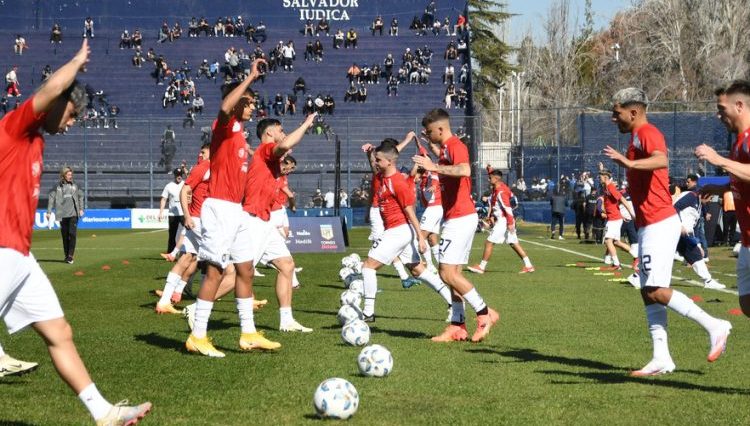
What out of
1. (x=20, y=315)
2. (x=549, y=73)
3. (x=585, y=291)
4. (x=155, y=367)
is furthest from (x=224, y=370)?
(x=549, y=73)

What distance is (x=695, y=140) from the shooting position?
4622 cm

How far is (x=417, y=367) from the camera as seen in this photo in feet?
A: 31.4

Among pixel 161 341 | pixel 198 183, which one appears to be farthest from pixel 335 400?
pixel 198 183

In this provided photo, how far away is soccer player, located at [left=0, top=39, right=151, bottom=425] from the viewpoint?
6.18 metres

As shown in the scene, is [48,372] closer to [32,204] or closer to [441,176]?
[32,204]

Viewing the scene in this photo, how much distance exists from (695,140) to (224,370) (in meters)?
39.9

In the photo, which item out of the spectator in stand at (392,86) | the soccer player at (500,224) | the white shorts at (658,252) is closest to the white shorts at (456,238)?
the white shorts at (658,252)

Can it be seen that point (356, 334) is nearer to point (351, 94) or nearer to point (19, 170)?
point (19, 170)

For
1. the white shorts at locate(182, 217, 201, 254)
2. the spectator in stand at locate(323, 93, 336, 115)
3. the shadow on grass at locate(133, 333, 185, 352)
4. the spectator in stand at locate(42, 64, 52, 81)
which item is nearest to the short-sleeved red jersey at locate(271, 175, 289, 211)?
the white shorts at locate(182, 217, 201, 254)

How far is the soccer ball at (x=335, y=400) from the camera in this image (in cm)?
720

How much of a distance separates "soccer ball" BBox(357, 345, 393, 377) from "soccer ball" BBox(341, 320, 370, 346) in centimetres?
192

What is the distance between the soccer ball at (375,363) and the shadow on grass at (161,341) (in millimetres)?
2480

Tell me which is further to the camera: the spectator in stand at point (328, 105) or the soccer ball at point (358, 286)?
the spectator in stand at point (328, 105)

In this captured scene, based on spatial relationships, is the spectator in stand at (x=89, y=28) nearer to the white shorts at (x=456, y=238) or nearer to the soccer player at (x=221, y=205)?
the white shorts at (x=456, y=238)
